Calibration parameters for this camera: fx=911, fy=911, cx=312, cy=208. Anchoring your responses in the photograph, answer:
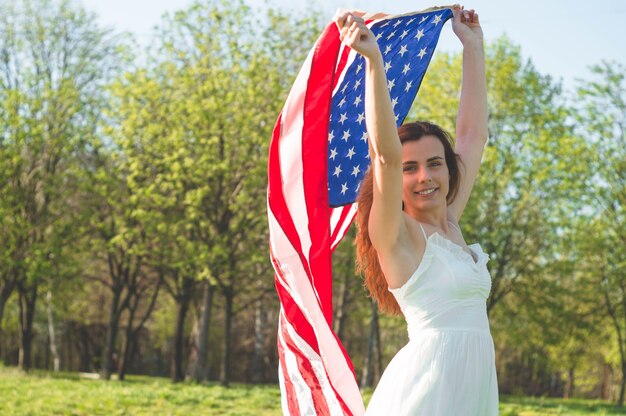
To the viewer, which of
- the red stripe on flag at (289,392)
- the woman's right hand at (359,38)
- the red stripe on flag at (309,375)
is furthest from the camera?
the red stripe on flag at (289,392)

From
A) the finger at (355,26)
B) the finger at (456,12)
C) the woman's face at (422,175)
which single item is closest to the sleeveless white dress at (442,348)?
the woman's face at (422,175)

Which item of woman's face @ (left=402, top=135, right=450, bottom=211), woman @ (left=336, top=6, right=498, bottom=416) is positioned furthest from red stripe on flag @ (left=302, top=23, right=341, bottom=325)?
woman's face @ (left=402, top=135, right=450, bottom=211)

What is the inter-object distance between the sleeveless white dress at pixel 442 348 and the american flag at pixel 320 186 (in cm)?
89

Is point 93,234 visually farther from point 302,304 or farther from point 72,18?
point 302,304

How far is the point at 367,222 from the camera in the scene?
3586 millimetres

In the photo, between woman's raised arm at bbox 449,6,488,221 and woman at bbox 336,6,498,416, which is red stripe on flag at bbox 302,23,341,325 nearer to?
woman's raised arm at bbox 449,6,488,221

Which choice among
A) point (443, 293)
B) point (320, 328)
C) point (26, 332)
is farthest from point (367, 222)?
point (26, 332)

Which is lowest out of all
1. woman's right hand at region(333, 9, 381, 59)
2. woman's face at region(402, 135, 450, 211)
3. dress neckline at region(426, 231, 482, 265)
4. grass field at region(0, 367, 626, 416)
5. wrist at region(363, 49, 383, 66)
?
grass field at region(0, 367, 626, 416)

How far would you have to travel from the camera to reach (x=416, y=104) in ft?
101

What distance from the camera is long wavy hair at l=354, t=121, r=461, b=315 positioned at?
3600mm

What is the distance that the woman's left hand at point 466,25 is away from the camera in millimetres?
4504

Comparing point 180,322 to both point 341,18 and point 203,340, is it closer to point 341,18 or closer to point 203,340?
point 203,340

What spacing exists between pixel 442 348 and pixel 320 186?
1463 mm

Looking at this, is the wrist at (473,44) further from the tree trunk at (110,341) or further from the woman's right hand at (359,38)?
the tree trunk at (110,341)
